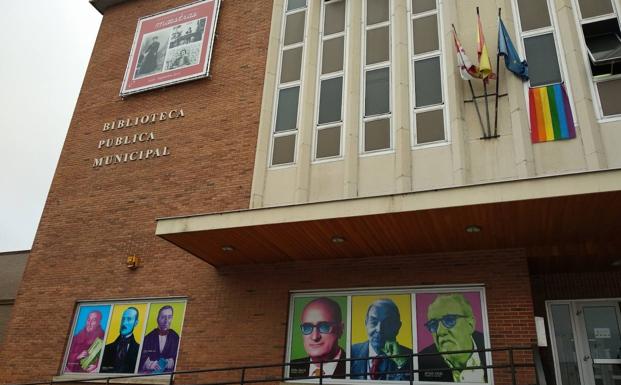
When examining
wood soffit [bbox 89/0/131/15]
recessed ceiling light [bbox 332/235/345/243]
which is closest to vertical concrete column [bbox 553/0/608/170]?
recessed ceiling light [bbox 332/235/345/243]

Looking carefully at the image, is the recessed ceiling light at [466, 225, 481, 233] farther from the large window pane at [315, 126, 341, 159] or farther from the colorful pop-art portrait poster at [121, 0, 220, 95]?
the colorful pop-art portrait poster at [121, 0, 220, 95]

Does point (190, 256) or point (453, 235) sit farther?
point (190, 256)

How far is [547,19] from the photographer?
33.0 feet

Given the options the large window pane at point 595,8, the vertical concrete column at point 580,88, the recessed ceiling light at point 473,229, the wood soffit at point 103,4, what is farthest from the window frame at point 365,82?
the wood soffit at point 103,4

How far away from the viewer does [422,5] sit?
36.9 ft

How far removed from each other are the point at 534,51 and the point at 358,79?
3449 millimetres

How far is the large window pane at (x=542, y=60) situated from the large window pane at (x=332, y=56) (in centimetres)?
384

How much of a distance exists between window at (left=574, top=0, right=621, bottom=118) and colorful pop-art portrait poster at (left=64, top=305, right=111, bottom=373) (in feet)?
35.9

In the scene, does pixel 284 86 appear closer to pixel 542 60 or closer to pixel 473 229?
pixel 542 60

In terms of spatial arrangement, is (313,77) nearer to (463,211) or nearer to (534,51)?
(534,51)

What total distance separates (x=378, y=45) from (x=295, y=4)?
294 centimetres

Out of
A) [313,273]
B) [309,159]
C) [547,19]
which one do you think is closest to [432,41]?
[547,19]

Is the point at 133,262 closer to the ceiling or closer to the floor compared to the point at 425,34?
closer to the floor

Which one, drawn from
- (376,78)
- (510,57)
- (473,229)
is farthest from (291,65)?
(473,229)
